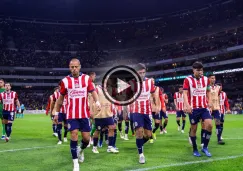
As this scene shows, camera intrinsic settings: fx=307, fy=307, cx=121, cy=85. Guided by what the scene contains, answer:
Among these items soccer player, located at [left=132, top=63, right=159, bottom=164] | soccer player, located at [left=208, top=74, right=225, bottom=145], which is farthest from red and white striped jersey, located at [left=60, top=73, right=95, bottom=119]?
soccer player, located at [left=208, top=74, right=225, bottom=145]

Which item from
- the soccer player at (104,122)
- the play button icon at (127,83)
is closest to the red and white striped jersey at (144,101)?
the play button icon at (127,83)

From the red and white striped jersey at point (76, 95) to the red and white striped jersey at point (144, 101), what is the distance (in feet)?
5.02

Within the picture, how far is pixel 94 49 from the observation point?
75.8 m

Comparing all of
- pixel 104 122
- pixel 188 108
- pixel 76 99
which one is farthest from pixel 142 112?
pixel 104 122

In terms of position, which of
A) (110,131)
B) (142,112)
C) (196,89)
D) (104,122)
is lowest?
(110,131)

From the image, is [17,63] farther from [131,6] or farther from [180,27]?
[180,27]

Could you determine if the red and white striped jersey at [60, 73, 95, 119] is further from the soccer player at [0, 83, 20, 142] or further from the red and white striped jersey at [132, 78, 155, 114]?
the soccer player at [0, 83, 20, 142]

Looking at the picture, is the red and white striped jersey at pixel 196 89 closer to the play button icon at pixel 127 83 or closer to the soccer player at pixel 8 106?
the play button icon at pixel 127 83

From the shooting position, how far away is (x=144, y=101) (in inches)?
309

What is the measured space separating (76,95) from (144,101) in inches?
74.9

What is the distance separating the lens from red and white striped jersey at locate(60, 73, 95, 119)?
6.72 meters

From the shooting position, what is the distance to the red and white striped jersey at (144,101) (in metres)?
7.79

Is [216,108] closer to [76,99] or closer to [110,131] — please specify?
[110,131]

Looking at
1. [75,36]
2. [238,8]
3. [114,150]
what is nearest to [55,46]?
[75,36]
